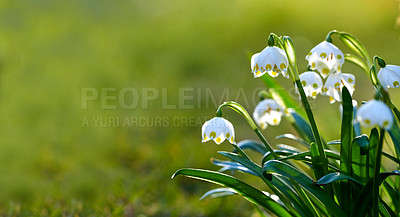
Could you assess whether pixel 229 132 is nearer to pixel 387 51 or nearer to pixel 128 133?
pixel 128 133

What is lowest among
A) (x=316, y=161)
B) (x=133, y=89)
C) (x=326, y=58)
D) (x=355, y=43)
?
(x=316, y=161)

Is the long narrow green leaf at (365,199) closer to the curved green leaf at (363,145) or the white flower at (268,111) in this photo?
the curved green leaf at (363,145)

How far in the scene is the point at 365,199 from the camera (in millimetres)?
1597

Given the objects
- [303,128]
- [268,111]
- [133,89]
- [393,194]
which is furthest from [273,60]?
[133,89]

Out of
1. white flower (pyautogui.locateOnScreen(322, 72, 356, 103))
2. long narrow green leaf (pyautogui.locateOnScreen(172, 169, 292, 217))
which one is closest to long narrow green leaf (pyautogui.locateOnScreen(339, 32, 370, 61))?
white flower (pyautogui.locateOnScreen(322, 72, 356, 103))

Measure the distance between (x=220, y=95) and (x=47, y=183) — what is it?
3052mm

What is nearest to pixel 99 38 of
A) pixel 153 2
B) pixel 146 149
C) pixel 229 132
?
pixel 153 2

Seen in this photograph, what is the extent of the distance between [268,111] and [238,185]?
0.52 m

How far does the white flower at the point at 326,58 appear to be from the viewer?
5.28 feet

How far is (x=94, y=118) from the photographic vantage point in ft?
15.2

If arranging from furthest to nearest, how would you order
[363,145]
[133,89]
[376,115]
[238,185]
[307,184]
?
[133,89] < [238,185] < [307,184] < [363,145] < [376,115]

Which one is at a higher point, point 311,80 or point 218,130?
point 311,80

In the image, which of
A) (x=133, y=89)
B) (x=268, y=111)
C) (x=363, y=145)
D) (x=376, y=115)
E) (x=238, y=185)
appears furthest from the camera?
(x=133, y=89)

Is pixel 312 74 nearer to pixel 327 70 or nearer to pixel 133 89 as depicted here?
pixel 327 70
